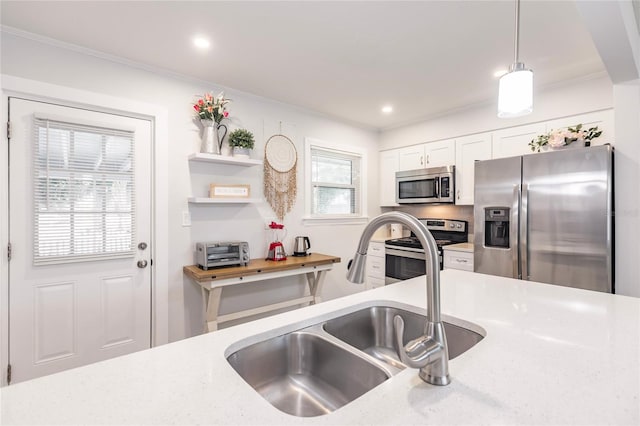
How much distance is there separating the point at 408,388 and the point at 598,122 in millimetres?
3184

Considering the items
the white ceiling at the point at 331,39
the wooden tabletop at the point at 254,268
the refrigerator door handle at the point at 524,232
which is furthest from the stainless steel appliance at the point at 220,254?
the refrigerator door handle at the point at 524,232

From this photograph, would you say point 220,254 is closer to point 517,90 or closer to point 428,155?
point 517,90

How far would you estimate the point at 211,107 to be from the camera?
259cm

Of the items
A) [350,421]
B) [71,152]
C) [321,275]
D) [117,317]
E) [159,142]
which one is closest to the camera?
[350,421]

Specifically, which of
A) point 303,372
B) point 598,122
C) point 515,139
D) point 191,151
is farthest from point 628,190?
point 191,151

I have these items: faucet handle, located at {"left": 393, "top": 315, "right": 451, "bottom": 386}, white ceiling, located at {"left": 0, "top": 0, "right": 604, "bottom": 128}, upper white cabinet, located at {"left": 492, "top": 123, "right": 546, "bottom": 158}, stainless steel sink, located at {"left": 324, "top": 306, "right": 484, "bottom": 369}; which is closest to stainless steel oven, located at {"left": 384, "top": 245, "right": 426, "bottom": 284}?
upper white cabinet, located at {"left": 492, "top": 123, "right": 546, "bottom": 158}

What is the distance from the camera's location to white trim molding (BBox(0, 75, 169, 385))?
6.37ft

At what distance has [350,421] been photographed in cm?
58

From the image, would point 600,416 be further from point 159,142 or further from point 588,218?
point 159,142

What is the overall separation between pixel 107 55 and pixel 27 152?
2.92 feet

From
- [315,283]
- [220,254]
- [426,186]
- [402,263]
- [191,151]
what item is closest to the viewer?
[220,254]

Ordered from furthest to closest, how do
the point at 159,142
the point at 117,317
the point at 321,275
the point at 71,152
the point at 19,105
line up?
the point at 321,275 < the point at 159,142 < the point at 117,317 < the point at 71,152 < the point at 19,105

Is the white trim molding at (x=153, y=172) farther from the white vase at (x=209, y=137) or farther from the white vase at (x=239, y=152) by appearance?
the white vase at (x=239, y=152)

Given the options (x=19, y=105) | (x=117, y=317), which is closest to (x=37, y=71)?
(x=19, y=105)
